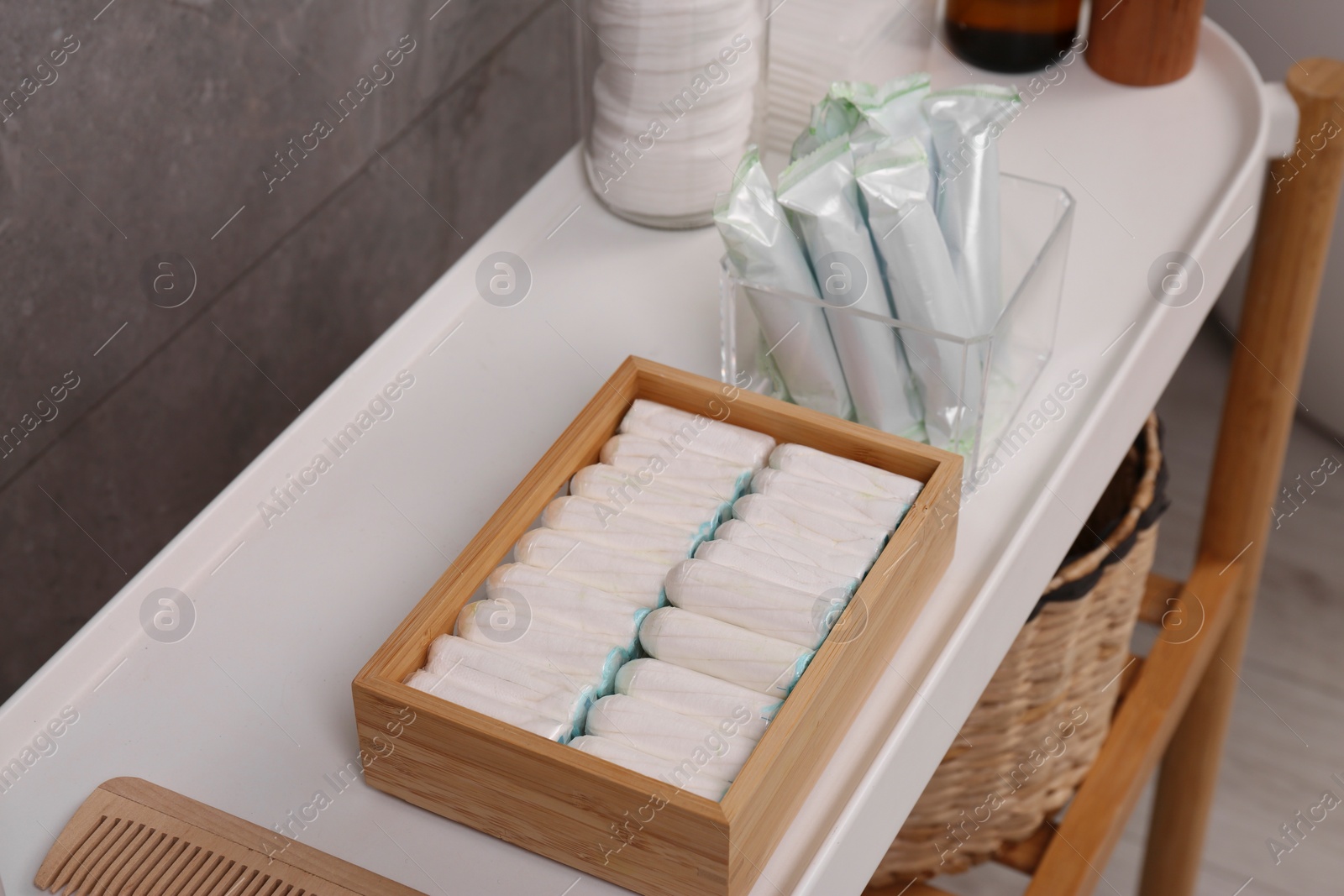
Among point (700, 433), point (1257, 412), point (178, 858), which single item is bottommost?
point (178, 858)

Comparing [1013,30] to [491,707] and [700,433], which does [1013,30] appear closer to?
[700,433]

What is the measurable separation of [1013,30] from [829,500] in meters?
0.55

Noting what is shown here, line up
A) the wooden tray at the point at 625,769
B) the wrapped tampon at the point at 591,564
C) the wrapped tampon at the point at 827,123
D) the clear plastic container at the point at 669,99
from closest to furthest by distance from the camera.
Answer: the wooden tray at the point at 625,769 → the wrapped tampon at the point at 591,564 → the wrapped tampon at the point at 827,123 → the clear plastic container at the point at 669,99

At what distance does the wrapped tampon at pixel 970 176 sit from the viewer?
31.5 inches

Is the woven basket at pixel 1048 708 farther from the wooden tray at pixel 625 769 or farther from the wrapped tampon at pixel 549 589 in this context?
the wrapped tampon at pixel 549 589

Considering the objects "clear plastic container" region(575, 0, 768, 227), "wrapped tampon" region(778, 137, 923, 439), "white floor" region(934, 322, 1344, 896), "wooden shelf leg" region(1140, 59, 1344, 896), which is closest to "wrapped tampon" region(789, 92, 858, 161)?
"wrapped tampon" region(778, 137, 923, 439)

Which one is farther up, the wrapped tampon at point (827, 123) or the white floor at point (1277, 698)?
the white floor at point (1277, 698)

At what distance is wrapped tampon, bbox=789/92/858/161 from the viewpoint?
2.66ft

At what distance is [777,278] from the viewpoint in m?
0.80

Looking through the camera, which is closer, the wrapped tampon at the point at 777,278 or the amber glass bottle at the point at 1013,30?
the wrapped tampon at the point at 777,278

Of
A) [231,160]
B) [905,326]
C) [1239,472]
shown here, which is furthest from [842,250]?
[1239,472]

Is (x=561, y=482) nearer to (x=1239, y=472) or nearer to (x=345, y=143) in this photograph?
(x=345, y=143)

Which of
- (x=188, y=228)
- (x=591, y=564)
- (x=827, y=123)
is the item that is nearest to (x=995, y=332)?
(x=827, y=123)

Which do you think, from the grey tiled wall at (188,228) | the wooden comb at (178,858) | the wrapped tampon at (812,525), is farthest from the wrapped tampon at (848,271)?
the grey tiled wall at (188,228)
